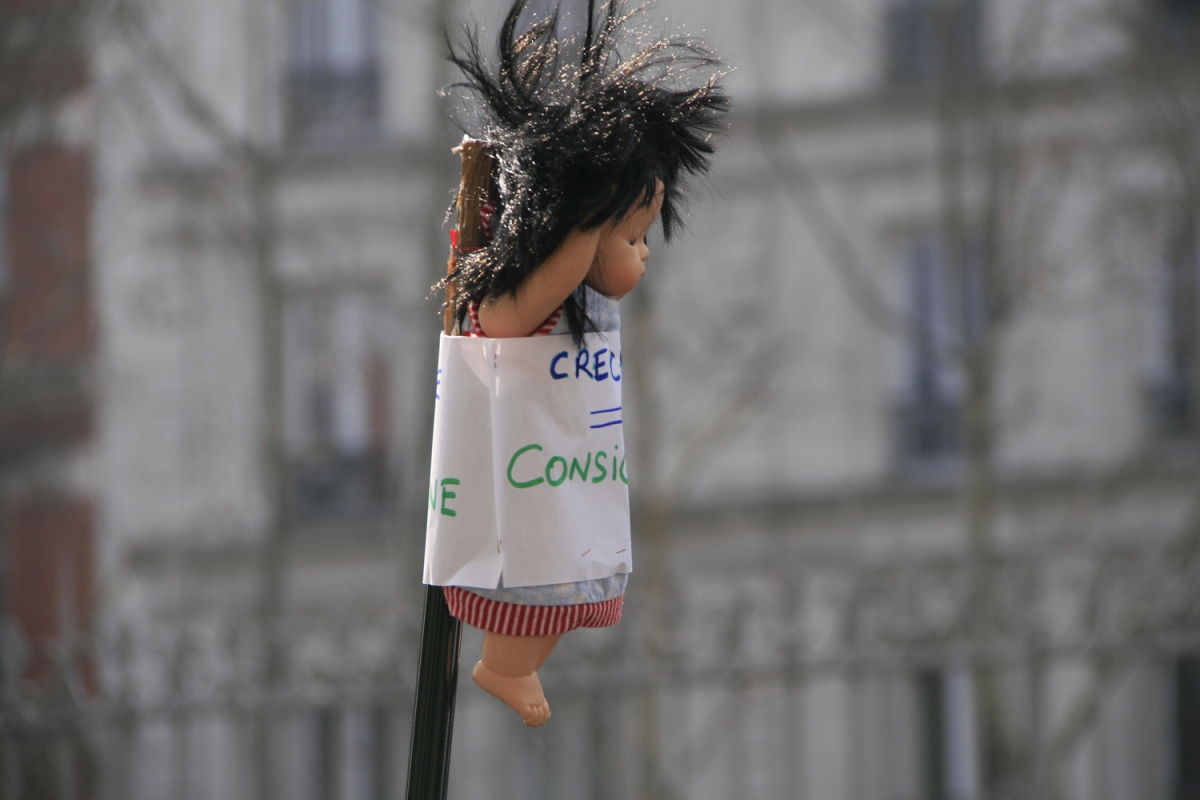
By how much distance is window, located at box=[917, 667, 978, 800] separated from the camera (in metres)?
7.58

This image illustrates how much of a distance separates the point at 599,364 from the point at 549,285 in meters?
0.11

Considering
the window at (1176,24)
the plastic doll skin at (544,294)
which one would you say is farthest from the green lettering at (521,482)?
the window at (1176,24)

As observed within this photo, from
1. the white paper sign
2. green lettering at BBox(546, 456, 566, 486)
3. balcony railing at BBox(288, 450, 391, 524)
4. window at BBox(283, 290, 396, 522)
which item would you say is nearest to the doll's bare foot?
the white paper sign

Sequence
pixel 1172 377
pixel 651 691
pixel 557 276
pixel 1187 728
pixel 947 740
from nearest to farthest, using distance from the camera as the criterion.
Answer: pixel 557 276
pixel 651 691
pixel 947 740
pixel 1187 728
pixel 1172 377

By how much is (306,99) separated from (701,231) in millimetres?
2651

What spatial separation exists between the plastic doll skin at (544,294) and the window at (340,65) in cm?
797

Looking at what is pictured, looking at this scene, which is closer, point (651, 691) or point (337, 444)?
point (651, 691)

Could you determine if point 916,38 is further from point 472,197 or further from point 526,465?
point 526,465

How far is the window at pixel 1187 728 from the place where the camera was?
797 cm

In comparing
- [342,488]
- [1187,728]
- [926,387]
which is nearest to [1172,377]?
[926,387]

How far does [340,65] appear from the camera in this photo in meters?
9.02

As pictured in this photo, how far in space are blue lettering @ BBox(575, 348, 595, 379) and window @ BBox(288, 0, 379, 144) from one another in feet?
26.2

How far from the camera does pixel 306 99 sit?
8312mm

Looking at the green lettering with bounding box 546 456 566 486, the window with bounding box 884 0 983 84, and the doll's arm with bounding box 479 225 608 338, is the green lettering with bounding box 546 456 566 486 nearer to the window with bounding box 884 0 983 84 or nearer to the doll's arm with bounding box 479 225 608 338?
the doll's arm with bounding box 479 225 608 338
